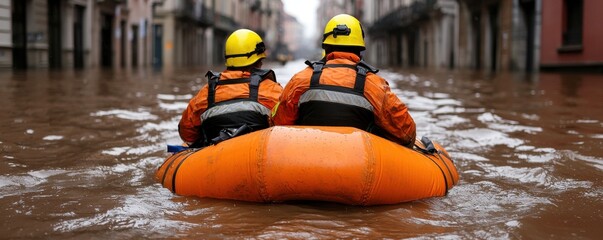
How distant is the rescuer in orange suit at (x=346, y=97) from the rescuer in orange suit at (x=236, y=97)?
382mm

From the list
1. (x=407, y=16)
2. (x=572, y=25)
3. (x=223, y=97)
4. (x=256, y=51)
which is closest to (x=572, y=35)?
(x=572, y=25)

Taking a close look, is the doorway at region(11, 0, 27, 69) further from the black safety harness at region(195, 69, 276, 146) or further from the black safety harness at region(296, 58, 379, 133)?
the black safety harness at region(296, 58, 379, 133)

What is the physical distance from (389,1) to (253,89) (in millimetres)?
52617

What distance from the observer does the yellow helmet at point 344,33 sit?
4.19 metres

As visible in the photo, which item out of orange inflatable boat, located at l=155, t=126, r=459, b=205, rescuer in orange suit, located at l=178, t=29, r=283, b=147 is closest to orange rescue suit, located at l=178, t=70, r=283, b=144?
rescuer in orange suit, located at l=178, t=29, r=283, b=147

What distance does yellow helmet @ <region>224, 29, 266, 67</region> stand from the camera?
4.62 meters

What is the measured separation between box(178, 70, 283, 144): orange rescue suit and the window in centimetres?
1536

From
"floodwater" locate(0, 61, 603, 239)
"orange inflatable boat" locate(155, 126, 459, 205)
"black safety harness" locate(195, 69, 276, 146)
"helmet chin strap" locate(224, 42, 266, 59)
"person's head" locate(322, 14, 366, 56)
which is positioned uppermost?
"person's head" locate(322, 14, 366, 56)

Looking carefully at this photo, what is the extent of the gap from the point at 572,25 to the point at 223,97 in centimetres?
1680

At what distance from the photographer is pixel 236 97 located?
4.53m

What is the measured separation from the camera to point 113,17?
32.5 m

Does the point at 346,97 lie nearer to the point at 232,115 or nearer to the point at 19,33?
the point at 232,115

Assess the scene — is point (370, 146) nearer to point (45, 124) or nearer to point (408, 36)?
point (45, 124)

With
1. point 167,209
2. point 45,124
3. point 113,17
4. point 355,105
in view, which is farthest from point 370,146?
point 113,17
